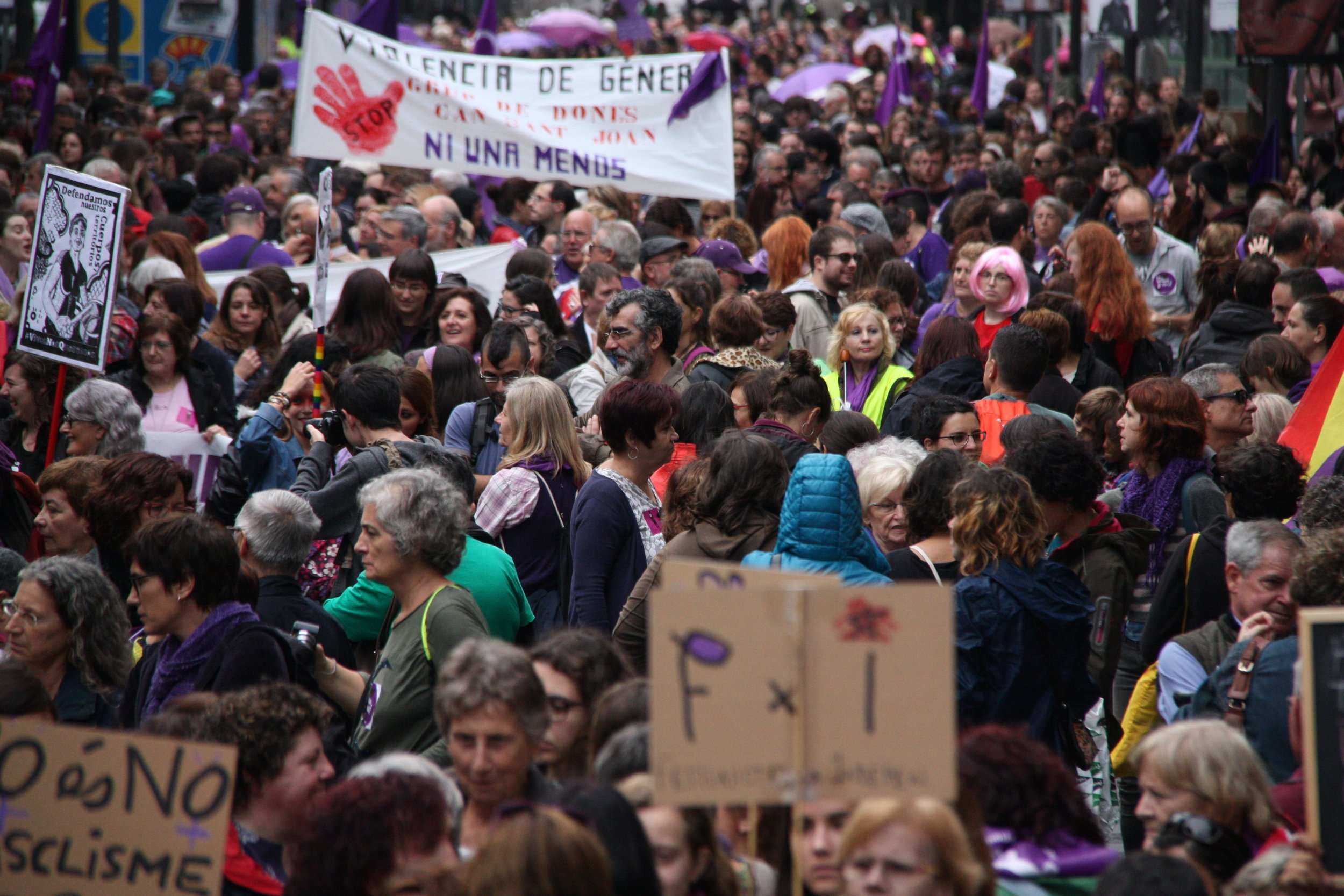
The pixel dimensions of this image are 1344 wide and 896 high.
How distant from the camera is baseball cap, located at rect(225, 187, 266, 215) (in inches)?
420

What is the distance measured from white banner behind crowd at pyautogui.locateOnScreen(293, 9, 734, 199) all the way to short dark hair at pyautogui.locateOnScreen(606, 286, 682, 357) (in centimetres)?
425

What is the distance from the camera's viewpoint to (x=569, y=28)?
34.2 meters

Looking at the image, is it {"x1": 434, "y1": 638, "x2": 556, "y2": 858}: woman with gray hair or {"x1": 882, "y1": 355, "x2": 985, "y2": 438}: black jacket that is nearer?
{"x1": 434, "y1": 638, "x2": 556, "y2": 858}: woman with gray hair

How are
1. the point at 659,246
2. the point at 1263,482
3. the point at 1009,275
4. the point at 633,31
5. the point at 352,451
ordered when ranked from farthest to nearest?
the point at 633,31
the point at 659,246
the point at 1009,275
the point at 352,451
the point at 1263,482

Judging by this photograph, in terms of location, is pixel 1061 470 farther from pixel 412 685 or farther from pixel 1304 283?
pixel 1304 283

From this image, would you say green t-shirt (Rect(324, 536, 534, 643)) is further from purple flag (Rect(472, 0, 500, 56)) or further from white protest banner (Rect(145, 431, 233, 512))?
purple flag (Rect(472, 0, 500, 56))

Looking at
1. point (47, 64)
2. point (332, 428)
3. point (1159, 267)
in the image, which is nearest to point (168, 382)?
point (332, 428)

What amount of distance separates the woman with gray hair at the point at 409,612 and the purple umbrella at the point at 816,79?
21.7 m

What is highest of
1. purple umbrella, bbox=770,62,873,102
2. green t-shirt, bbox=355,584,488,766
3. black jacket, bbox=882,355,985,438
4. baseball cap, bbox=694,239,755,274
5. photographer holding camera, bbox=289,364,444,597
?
purple umbrella, bbox=770,62,873,102

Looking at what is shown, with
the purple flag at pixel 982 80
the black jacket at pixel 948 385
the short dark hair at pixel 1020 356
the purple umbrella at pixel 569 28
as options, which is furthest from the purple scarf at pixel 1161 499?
the purple umbrella at pixel 569 28

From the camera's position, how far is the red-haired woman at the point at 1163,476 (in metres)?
5.59

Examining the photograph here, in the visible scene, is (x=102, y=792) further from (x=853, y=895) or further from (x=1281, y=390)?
(x=1281, y=390)

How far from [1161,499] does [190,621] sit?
3.44m

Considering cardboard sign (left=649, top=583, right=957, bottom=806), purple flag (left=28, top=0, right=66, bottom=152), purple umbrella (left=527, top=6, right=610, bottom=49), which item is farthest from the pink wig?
purple umbrella (left=527, top=6, right=610, bottom=49)
